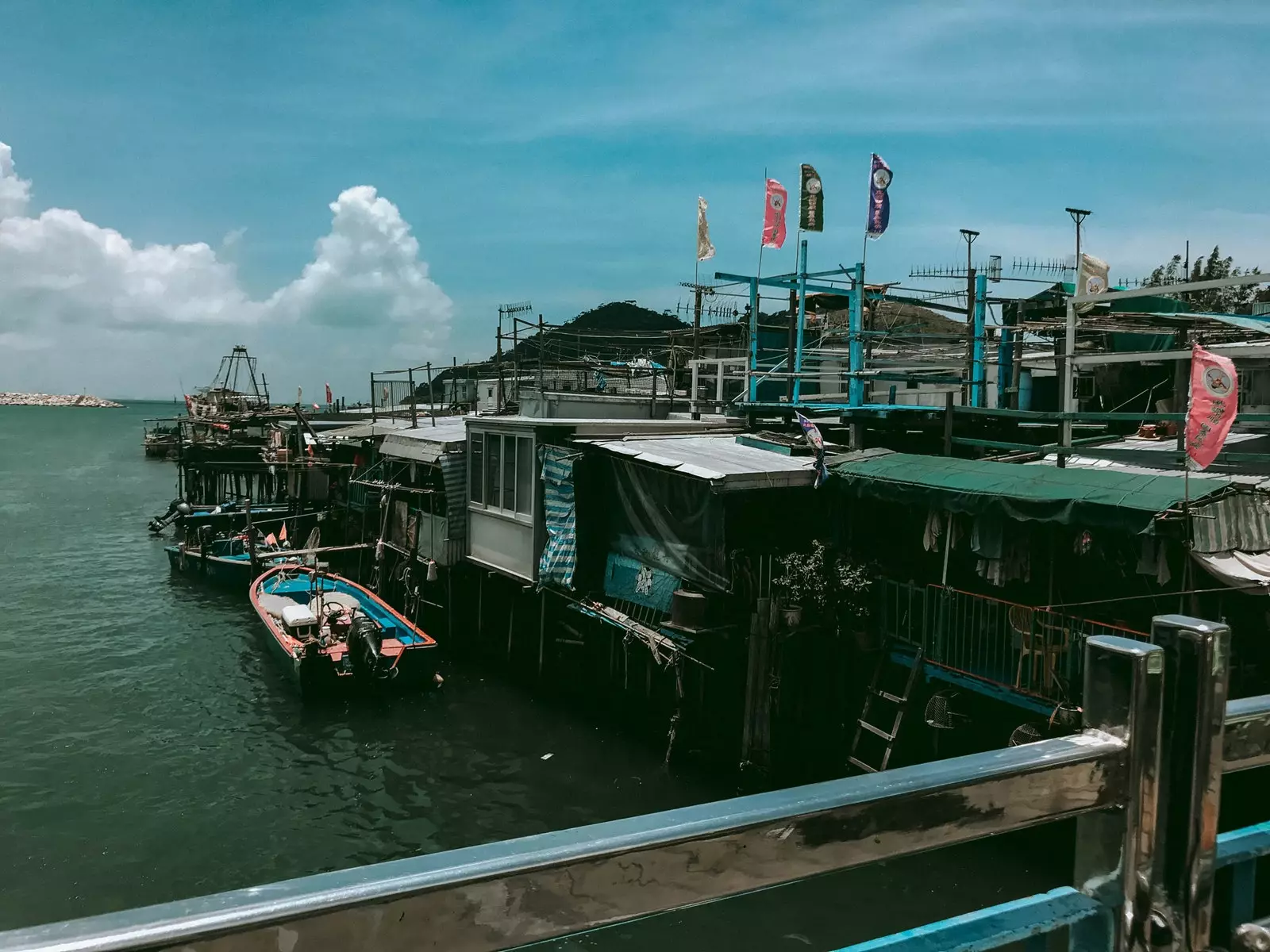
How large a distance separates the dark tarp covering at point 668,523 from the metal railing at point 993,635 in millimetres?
2783

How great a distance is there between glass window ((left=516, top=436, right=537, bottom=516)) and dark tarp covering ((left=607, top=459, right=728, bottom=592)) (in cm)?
184

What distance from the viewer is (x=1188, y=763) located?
1.97 meters

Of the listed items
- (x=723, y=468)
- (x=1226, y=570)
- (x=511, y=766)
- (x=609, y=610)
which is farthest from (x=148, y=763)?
(x=1226, y=570)

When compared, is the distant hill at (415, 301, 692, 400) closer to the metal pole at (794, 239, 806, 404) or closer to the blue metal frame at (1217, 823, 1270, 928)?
the metal pole at (794, 239, 806, 404)

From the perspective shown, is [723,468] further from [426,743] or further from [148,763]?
[148,763]

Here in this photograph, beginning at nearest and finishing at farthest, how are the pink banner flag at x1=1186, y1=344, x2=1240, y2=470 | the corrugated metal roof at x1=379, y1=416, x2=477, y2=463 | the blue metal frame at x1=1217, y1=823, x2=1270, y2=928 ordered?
the blue metal frame at x1=1217, y1=823, x2=1270, y2=928 < the pink banner flag at x1=1186, y1=344, x2=1240, y2=470 < the corrugated metal roof at x1=379, y1=416, x2=477, y2=463

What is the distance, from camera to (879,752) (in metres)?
13.9

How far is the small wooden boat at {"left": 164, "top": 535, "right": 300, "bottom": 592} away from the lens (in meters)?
30.4

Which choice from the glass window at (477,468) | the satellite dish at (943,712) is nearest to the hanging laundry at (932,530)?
the satellite dish at (943,712)

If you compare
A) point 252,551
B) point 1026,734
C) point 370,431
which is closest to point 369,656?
point 252,551

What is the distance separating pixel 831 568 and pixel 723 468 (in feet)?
7.78

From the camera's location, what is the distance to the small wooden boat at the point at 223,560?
30.4m

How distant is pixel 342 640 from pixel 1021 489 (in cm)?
1506

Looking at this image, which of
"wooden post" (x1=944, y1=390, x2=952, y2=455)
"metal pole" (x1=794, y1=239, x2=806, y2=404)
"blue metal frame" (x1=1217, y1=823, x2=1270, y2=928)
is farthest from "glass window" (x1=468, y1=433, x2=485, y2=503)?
"blue metal frame" (x1=1217, y1=823, x2=1270, y2=928)
